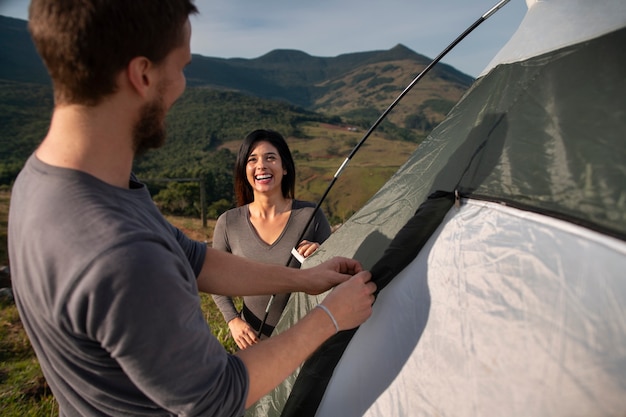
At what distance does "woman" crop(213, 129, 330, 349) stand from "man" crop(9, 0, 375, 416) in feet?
4.87

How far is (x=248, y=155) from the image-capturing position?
111 inches

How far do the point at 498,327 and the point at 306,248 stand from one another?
4.68ft

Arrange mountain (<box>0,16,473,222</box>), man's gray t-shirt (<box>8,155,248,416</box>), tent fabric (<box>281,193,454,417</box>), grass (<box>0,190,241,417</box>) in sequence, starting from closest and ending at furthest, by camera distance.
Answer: man's gray t-shirt (<box>8,155,248,416</box>) < tent fabric (<box>281,193,454,417</box>) < grass (<box>0,190,241,417</box>) < mountain (<box>0,16,473,222</box>)

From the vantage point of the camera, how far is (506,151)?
142 cm

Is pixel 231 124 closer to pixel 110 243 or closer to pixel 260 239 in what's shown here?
pixel 260 239

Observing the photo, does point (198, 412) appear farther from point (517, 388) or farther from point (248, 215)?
point (248, 215)

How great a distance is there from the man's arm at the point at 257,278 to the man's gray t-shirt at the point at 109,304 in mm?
486

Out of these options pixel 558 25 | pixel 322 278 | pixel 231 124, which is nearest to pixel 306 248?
pixel 322 278

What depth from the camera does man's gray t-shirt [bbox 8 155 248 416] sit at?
2.71ft

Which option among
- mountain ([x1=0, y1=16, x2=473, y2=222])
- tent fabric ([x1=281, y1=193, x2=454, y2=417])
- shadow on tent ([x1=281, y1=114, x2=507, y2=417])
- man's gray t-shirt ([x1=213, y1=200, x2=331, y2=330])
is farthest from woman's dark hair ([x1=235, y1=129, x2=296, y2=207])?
mountain ([x1=0, y1=16, x2=473, y2=222])

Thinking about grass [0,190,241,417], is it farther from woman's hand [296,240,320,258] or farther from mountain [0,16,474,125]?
mountain [0,16,474,125]

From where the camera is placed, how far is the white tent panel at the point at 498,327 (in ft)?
3.31

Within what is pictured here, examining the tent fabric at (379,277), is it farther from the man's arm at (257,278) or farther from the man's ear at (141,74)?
the man's ear at (141,74)

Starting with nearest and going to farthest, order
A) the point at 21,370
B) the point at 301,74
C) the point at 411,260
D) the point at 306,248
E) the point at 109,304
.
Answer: the point at 109,304
the point at 411,260
the point at 306,248
the point at 21,370
the point at 301,74
